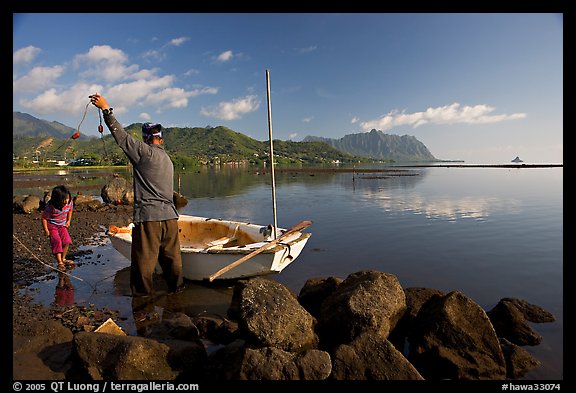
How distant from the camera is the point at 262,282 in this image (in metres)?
5.22

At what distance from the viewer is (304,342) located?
491cm

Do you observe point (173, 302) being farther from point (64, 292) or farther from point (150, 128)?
point (150, 128)

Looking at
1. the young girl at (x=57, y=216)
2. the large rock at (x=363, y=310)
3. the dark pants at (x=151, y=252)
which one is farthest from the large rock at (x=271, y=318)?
the young girl at (x=57, y=216)

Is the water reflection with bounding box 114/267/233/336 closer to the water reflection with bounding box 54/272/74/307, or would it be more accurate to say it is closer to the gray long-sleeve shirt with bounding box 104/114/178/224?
the water reflection with bounding box 54/272/74/307

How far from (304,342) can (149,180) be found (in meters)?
4.83

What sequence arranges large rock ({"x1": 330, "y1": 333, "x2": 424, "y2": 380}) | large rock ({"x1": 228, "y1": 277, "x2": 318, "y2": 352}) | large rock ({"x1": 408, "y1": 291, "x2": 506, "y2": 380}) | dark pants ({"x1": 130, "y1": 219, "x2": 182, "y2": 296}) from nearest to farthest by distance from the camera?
large rock ({"x1": 330, "y1": 333, "x2": 424, "y2": 380}) → large rock ({"x1": 228, "y1": 277, "x2": 318, "y2": 352}) → large rock ({"x1": 408, "y1": 291, "x2": 506, "y2": 380}) → dark pants ({"x1": 130, "y1": 219, "x2": 182, "y2": 296})

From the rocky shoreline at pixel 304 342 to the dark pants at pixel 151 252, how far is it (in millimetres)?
1105

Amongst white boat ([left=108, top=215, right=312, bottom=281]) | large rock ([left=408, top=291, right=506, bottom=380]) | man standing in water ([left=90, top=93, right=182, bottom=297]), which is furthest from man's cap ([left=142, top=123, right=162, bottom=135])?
large rock ([left=408, top=291, right=506, bottom=380])

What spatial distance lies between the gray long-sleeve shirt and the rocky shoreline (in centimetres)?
239

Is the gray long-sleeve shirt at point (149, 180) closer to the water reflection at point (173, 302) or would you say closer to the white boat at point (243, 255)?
the white boat at point (243, 255)

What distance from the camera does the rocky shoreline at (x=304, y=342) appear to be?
13.9ft

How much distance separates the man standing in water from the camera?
6.95 meters

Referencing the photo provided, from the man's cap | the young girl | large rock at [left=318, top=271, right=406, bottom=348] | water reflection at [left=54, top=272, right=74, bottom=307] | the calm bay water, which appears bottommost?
the calm bay water
